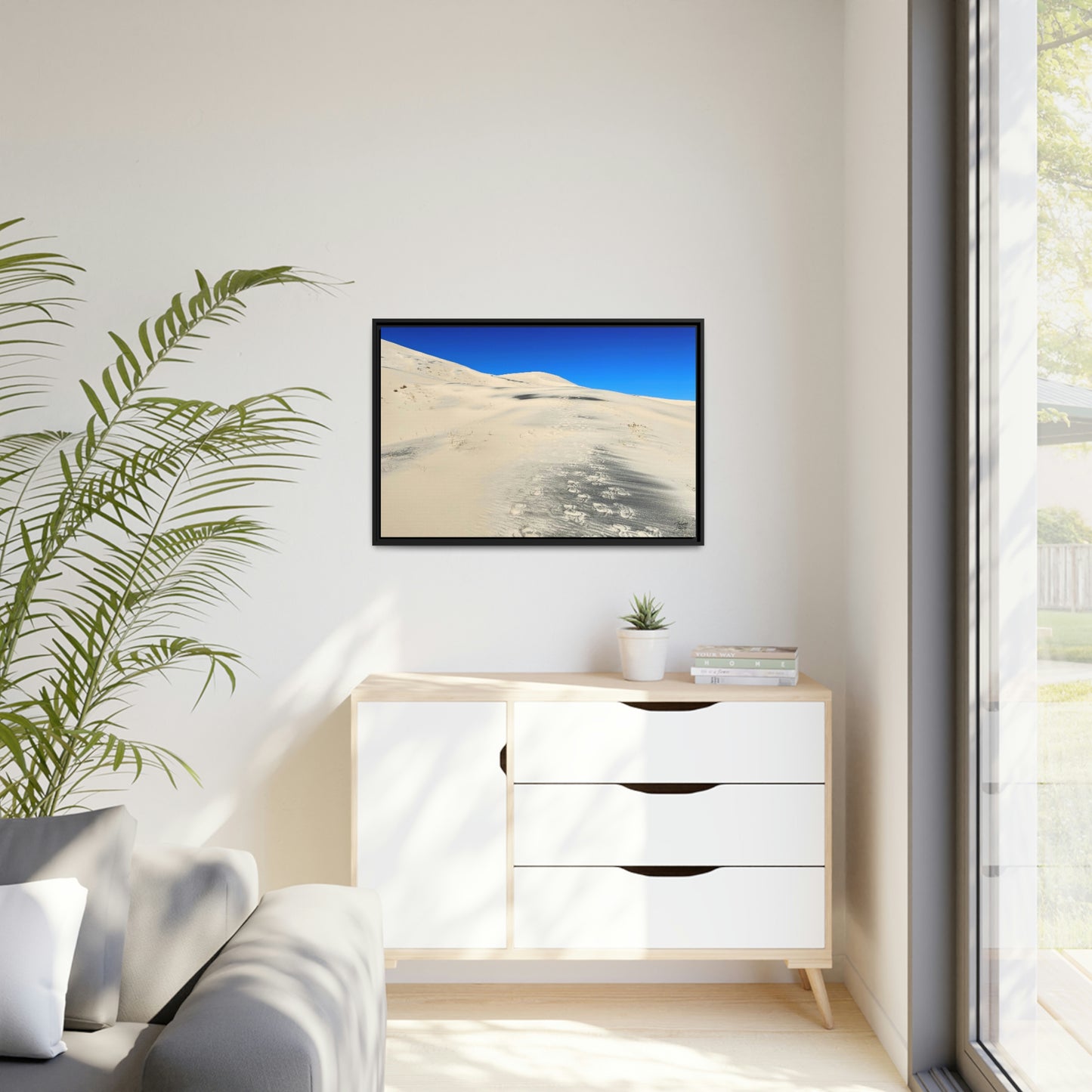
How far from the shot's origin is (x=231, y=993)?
1.34 meters

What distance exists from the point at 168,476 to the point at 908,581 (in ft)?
6.51

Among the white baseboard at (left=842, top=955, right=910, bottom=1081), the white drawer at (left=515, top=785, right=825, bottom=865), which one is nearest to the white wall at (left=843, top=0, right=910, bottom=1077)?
the white baseboard at (left=842, top=955, right=910, bottom=1081)

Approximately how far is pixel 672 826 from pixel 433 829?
59 cm

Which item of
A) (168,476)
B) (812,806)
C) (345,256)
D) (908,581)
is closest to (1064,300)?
(908,581)

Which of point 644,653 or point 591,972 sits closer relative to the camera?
point 644,653

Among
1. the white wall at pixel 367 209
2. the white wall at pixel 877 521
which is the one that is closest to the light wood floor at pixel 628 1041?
the white wall at pixel 877 521

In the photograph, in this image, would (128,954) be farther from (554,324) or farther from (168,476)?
(554,324)

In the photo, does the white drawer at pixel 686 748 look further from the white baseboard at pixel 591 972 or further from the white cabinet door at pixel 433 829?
the white baseboard at pixel 591 972

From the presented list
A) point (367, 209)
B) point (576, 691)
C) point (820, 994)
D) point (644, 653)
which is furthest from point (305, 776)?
point (367, 209)

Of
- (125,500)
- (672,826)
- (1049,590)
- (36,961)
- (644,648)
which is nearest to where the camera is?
(36,961)

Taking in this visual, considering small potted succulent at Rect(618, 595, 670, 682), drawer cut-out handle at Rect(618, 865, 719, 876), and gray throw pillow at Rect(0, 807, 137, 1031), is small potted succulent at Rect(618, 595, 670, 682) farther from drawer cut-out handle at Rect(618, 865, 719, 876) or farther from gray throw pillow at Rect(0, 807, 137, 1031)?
gray throw pillow at Rect(0, 807, 137, 1031)

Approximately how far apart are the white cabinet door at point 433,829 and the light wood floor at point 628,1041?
0.84 feet

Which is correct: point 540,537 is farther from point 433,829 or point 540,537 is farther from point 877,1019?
point 877,1019

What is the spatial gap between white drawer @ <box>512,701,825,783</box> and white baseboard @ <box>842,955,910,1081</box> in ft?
1.95
